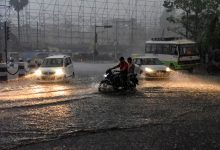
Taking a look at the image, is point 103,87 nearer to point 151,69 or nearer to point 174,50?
point 151,69

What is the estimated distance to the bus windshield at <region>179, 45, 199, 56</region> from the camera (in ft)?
116

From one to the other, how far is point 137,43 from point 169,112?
66.1m

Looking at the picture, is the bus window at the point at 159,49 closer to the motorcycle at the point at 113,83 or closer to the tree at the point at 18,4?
the motorcycle at the point at 113,83

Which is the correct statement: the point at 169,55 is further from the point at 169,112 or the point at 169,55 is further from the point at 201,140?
the point at 201,140

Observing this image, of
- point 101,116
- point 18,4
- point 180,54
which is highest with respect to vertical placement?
point 18,4

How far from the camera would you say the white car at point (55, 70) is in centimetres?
2468

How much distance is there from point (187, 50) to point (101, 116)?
2422 cm

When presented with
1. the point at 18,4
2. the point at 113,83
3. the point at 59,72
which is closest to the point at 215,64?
the point at 59,72

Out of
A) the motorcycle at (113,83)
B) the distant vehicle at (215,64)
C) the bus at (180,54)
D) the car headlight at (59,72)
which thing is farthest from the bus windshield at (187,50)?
the motorcycle at (113,83)

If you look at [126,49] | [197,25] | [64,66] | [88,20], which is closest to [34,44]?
[88,20]

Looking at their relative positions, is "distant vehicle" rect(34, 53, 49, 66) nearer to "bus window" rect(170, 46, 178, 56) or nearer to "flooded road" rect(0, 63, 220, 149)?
"bus window" rect(170, 46, 178, 56)

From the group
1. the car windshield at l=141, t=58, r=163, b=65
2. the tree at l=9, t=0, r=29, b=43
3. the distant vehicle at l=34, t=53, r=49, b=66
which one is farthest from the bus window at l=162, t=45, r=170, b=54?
the tree at l=9, t=0, r=29, b=43

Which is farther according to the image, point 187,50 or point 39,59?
point 39,59

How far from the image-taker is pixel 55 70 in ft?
81.5
